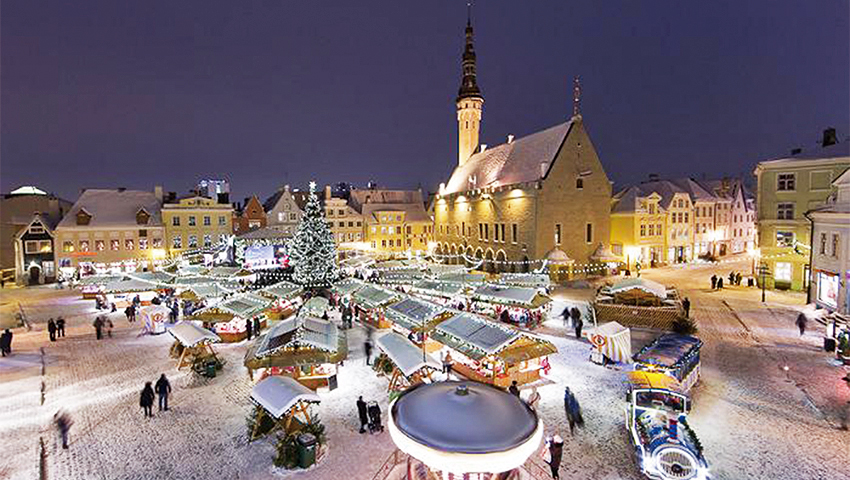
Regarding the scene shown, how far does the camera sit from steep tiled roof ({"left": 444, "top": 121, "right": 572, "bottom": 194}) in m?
40.8

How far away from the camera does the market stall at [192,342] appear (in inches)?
699

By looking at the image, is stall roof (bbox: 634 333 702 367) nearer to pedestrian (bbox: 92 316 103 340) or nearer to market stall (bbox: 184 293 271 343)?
market stall (bbox: 184 293 271 343)

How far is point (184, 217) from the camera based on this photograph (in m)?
50.3

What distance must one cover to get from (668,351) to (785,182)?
28.2m

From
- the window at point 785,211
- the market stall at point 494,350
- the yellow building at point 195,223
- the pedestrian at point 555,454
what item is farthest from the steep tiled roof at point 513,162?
the pedestrian at point 555,454

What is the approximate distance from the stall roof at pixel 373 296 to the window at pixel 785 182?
32833 millimetres

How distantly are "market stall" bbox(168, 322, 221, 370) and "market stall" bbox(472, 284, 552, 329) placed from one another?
1408cm

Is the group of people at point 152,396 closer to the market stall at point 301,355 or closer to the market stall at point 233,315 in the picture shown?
the market stall at point 301,355

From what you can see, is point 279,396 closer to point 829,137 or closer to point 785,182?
point 785,182

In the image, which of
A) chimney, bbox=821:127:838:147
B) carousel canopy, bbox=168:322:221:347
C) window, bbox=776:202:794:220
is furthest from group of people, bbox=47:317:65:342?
chimney, bbox=821:127:838:147

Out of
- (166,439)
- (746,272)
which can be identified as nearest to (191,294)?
(166,439)

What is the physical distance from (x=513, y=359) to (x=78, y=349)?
72.5 feet

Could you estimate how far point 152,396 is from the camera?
560 inches

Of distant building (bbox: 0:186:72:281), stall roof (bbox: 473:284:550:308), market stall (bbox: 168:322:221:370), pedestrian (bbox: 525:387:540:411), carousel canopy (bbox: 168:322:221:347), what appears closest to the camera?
pedestrian (bbox: 525:387:540:411)
